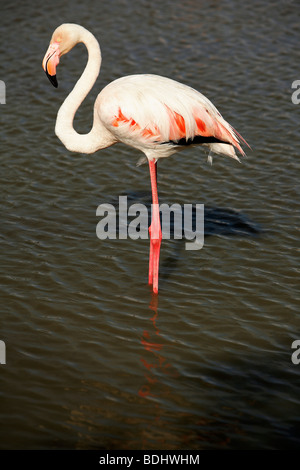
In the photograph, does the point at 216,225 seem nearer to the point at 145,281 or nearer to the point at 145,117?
the point at 145,281

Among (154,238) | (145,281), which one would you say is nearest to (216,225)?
(154,238)

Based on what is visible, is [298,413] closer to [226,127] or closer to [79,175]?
[226,127]

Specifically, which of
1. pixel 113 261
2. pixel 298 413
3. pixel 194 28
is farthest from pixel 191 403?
pixel 194 28

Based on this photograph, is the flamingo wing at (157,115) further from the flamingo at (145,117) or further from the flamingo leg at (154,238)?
the flamingo leg at (154,238)

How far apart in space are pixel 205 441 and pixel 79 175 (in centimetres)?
535

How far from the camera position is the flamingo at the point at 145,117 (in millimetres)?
7234

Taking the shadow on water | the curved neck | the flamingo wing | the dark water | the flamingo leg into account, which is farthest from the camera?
the shadow on water

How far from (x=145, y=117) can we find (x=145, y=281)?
5.61ft

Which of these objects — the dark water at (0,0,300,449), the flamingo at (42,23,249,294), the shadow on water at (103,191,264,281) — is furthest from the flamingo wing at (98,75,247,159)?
the dark water at (0,0,300,449)

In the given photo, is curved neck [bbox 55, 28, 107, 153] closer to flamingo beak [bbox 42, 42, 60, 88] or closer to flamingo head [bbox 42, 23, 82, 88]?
flamingo head [bbox 42, 23, 82, 88]

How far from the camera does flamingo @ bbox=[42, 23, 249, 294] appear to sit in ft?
23.7

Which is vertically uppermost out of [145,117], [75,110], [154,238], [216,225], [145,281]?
[75,110]

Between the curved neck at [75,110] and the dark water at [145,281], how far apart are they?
1.24 meters

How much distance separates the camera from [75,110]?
7.59m
